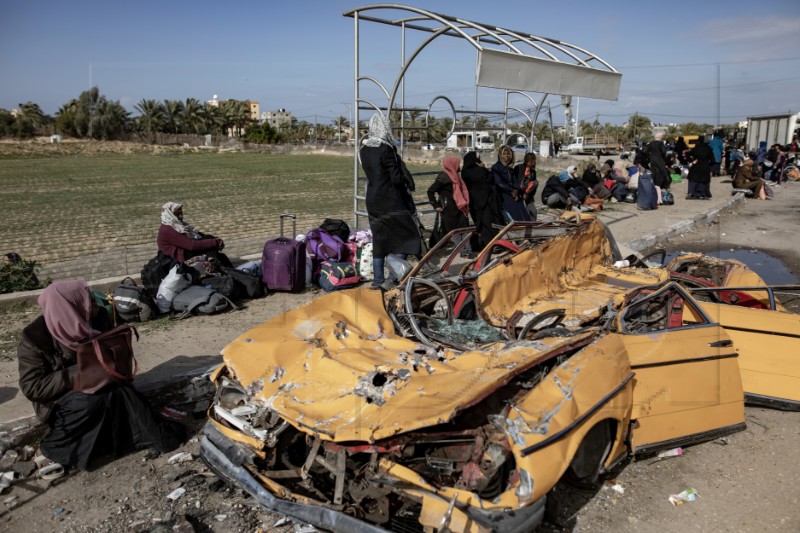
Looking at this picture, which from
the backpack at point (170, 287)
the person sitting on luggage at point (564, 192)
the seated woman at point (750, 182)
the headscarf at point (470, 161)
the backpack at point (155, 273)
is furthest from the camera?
the seated woman at point (750, 182)

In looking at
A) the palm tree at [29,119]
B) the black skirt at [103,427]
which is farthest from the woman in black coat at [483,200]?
the palm tree at [29,119]

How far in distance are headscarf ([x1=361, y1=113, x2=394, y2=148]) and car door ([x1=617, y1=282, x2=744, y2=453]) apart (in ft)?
13.8

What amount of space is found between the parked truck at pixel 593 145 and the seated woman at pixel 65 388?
40.3 metres

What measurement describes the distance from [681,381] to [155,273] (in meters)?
5.84

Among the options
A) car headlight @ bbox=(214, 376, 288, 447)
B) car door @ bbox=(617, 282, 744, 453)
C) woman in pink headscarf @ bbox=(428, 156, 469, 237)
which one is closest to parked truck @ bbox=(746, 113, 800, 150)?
woman in pink headscarf @ bbox=(428, 156, 469, 237)

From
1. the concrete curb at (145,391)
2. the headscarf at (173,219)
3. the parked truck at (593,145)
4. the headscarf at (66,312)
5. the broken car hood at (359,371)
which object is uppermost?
the parked truck at (593,145)

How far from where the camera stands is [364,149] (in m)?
7.81

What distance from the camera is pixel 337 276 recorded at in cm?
810

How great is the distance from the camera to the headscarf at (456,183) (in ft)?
30.3

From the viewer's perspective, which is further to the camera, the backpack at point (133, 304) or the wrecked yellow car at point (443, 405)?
the backpack at point (133, 304)

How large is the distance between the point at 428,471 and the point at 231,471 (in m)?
1.21

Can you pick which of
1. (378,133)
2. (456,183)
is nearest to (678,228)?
(456,183)

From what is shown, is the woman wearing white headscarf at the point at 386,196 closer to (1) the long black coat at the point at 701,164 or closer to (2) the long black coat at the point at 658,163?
(2) the long black coat at the point at 658,163

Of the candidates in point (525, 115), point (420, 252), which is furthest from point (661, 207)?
point (420, 252)
